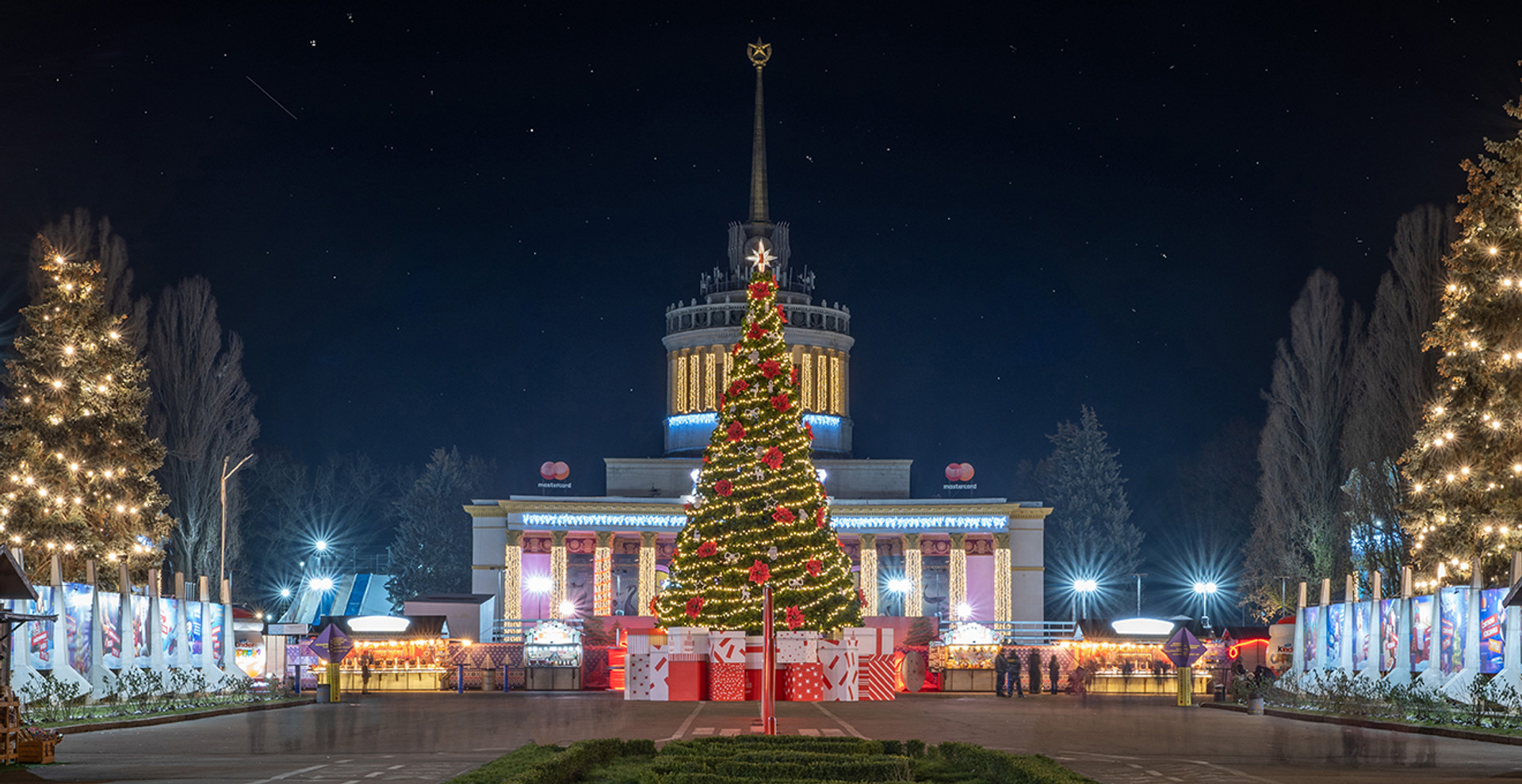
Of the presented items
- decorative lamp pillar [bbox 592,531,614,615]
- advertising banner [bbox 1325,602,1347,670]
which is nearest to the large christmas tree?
advertising banner [bbox 1325,602,1347,670]

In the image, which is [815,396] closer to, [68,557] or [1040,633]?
[1040,633]

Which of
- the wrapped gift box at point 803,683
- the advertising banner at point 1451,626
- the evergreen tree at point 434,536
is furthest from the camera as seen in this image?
the evergreen tree at point 434,536

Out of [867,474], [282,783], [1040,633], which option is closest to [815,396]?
[867,474]

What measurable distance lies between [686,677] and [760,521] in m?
4.36

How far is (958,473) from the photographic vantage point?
80.4 m

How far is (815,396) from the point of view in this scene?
→ 3349 inches

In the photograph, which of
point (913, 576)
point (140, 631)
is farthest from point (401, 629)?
point (913, 576)

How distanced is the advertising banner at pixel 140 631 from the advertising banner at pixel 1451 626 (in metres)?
27.0

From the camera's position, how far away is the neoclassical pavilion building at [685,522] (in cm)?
7694

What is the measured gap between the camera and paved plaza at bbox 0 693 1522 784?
706 inches

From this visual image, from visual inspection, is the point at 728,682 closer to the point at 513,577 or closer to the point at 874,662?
the point at 874,662

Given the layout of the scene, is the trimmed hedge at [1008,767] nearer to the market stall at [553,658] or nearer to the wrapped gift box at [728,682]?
the wrapped gift box at [728,682]

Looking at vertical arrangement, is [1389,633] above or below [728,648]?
above

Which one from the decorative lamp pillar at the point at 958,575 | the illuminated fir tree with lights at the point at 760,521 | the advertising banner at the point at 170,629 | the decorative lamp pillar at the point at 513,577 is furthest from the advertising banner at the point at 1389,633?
the decorative lamp pillar at the point at 513,577
